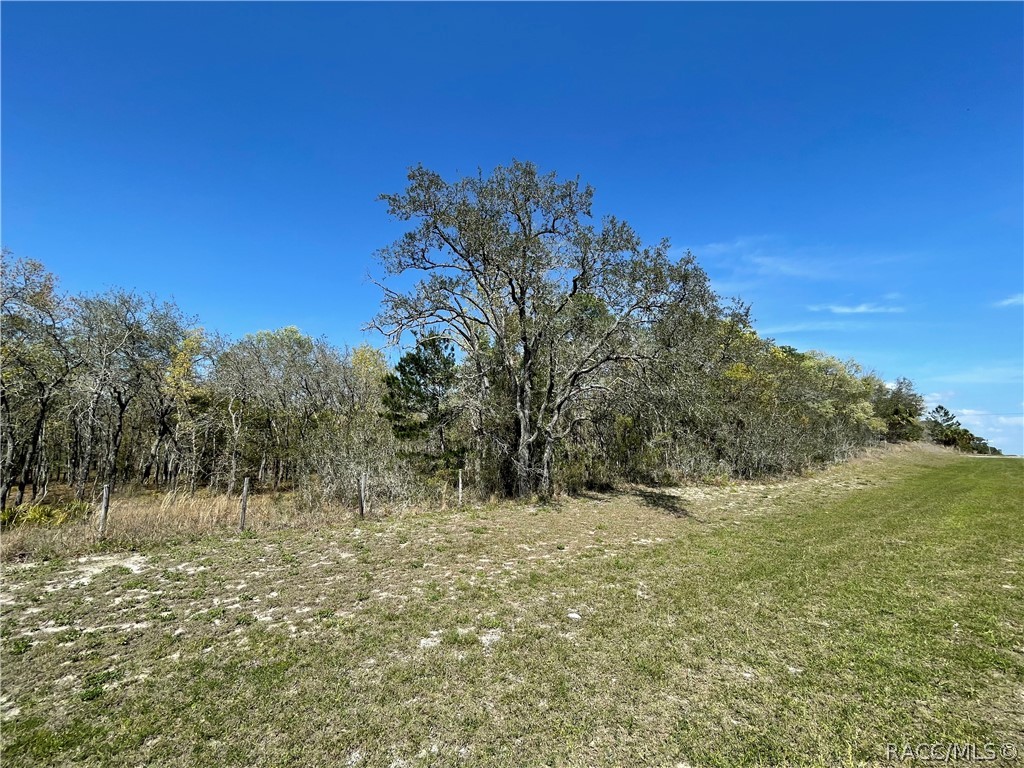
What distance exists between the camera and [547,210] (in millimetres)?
16062

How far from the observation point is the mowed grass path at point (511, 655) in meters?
3.44

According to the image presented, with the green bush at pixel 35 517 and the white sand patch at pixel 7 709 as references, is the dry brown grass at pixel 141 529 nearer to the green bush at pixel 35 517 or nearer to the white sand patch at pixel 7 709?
the green bush at pixel 35 517

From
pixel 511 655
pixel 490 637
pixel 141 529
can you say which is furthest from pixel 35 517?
pixel 511 655

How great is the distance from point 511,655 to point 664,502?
517 inches

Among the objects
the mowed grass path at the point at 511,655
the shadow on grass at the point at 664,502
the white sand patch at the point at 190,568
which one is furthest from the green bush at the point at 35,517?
the shadow on grass at the point at 664,502

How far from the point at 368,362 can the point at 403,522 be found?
19.7m

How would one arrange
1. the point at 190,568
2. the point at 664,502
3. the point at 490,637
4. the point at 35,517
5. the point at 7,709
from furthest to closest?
the point at 664,502, the point at 35,517, the point at 190,568, the point at 490,637, the point at 7,709

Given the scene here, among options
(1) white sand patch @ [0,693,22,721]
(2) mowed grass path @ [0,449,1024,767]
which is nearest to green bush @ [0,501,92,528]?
(2) mowed grass path @ [0,449,1024,767]

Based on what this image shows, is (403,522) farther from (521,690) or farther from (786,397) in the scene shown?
(786,397)

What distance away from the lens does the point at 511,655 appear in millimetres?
4797

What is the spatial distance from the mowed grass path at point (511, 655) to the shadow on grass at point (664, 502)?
→ 484 cm

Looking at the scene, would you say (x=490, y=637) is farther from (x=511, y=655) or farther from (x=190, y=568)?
(x=190, y=568)

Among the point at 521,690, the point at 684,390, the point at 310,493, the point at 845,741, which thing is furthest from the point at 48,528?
the point at 684,390

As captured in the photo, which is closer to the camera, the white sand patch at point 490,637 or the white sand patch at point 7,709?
the white sand patch at point 7,709
